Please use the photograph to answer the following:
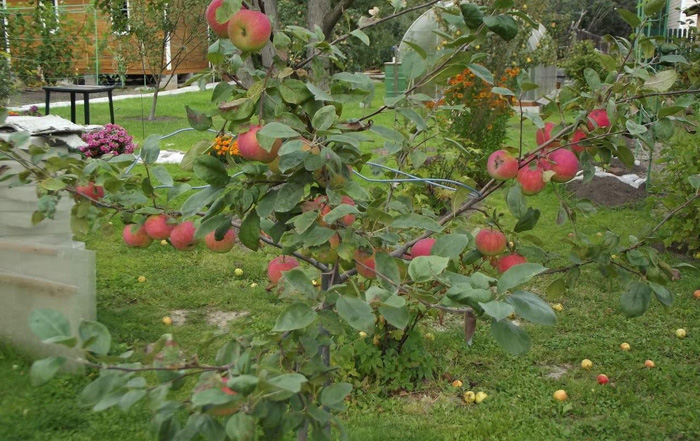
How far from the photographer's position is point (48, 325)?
1.03m

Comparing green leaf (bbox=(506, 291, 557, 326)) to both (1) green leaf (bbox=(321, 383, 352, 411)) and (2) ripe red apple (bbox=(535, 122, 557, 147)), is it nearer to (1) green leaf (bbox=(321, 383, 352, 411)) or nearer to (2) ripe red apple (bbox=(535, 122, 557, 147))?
(1) green leaf (bbox=(321, 383, 352, 411))

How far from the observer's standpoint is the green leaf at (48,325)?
1014 millimetres

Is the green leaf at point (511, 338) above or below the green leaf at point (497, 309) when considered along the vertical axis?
below

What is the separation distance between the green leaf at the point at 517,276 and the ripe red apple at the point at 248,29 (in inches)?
25.6

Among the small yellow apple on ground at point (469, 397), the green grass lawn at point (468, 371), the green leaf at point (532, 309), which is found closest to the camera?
the green leaf at point (532, 309)

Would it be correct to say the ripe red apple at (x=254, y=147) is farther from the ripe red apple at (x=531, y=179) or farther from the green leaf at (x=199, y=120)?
the ripe red apple at (x=531, y=179)

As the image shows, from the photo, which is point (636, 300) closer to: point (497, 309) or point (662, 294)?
point (662, 294)

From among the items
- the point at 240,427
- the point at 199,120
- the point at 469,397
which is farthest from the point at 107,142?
the point at 240,427

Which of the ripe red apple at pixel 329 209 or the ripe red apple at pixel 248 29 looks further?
the ripe red apple at pixel 329 209

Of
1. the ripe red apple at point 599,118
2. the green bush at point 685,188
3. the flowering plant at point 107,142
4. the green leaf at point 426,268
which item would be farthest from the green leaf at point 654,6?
the flowering plant at point 107,142

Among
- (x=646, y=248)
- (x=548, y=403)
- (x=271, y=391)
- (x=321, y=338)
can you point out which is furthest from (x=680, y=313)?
(x=271, y=391)

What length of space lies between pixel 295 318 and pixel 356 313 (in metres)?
0.11

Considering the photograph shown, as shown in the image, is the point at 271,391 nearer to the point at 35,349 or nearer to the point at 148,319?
the point at 35,349

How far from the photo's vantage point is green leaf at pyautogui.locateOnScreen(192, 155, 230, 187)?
1547 mm
